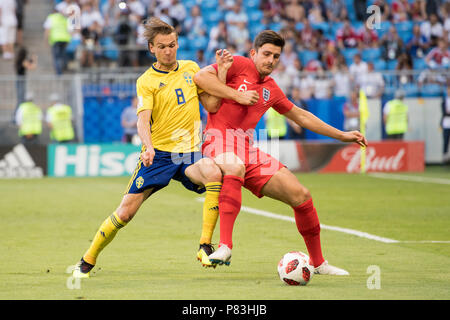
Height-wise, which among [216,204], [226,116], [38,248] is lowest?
[38,248]

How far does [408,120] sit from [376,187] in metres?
6.31

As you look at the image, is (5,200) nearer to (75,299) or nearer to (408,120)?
(75,299)

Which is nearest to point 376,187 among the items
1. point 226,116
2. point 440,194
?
point 440,194

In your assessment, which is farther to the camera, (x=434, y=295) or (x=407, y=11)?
(x=407, y=11)

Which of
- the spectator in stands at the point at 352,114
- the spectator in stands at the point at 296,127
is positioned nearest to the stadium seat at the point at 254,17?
the spectator in stands at the point at 296,127

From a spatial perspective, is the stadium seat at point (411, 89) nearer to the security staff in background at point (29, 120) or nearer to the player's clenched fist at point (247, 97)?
the security staff in background at point (29, 120)

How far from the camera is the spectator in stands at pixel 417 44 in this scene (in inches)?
1025

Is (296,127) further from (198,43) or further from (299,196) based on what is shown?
(299,196)

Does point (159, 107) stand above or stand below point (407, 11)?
below

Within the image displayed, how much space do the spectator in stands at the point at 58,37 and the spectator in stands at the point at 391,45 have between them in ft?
30.7

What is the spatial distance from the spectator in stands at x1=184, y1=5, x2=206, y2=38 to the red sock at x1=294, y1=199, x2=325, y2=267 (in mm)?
18202

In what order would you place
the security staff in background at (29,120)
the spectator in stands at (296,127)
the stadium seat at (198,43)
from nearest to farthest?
the security staff in background at (29,120) → the spectator in stands at (296,127) → the stadium seat at (198,43)

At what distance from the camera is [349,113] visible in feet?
73.5

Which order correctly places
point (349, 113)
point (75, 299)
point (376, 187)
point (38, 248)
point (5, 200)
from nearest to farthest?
point (75, 299) < point (38, 248) < point (5, 200) < point (376, 187) < point (349, 113)
